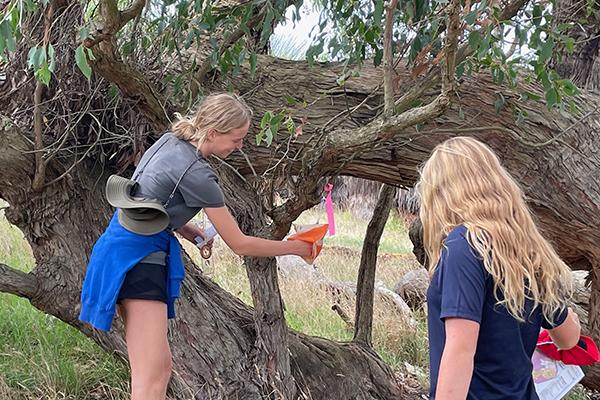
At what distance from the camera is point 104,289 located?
243 centimetres

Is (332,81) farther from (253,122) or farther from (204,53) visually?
(204,53)

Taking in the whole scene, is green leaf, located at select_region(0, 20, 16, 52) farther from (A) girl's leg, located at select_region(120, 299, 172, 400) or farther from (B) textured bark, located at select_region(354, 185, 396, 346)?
(B) textured bark, located at select_region(354, 185, 396, 346)

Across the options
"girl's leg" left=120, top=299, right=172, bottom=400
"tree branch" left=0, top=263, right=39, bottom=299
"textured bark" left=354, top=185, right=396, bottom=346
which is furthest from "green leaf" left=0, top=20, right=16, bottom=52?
"textured bark" left=354, top=185, right=396, bottom=346

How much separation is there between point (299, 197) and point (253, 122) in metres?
0.87

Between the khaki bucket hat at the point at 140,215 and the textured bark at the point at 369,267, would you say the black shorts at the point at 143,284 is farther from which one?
the textured bark at the point at 369,267

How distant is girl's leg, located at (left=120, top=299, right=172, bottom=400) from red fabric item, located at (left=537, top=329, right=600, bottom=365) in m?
1.54

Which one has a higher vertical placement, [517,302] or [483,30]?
[483,30]

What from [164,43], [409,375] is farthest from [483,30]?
[409,375]

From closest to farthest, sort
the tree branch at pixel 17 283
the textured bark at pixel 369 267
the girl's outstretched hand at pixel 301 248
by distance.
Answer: the girl's outstretched hand at pixel 301 248
the tree branch at pixel 17 283
the textured bark at pixel 369 267

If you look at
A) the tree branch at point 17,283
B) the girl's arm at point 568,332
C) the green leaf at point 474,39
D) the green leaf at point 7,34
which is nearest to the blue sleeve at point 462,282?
the girl's arm at point 568,332

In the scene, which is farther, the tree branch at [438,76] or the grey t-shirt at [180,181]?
the tree branch at [438,76]

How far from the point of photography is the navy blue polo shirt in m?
1.57

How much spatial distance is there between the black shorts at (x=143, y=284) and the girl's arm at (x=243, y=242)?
0.32 metres

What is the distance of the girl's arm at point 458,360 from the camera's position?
1534 millimetres
